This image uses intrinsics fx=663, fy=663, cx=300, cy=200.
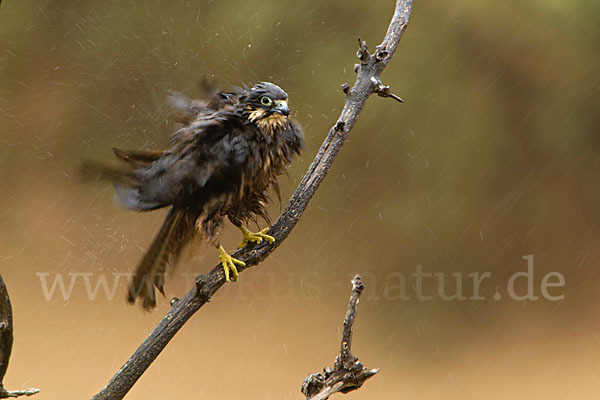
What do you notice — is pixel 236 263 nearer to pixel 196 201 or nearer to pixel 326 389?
pixel 196 201

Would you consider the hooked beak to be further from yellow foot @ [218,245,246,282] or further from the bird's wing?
yellow foot @ [218,245,246,282]

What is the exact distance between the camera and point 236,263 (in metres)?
2.33

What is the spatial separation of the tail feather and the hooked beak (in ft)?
1.78

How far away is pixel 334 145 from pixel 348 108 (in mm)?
149

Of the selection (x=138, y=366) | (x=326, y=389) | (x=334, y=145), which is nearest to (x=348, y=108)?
(x=334, y=145)

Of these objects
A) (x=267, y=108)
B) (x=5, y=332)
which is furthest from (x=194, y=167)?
(x=5, y=332)

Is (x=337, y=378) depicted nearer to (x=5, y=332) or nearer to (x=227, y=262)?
(x=227, y=262)

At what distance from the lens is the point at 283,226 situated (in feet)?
7.61

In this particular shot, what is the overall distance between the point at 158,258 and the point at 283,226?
541 millimetres

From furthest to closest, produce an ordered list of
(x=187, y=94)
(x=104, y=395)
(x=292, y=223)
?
(x=187, y=94), (x=292, y=223), (x=104, y=395)

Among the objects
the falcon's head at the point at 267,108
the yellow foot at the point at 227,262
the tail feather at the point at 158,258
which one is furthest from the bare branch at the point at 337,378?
the falcon's head at the point at 267,108

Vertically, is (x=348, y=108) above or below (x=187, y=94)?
below

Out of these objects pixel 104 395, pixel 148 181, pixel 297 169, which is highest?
pixel 297 169

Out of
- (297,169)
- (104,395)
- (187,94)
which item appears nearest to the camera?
(104,395)
